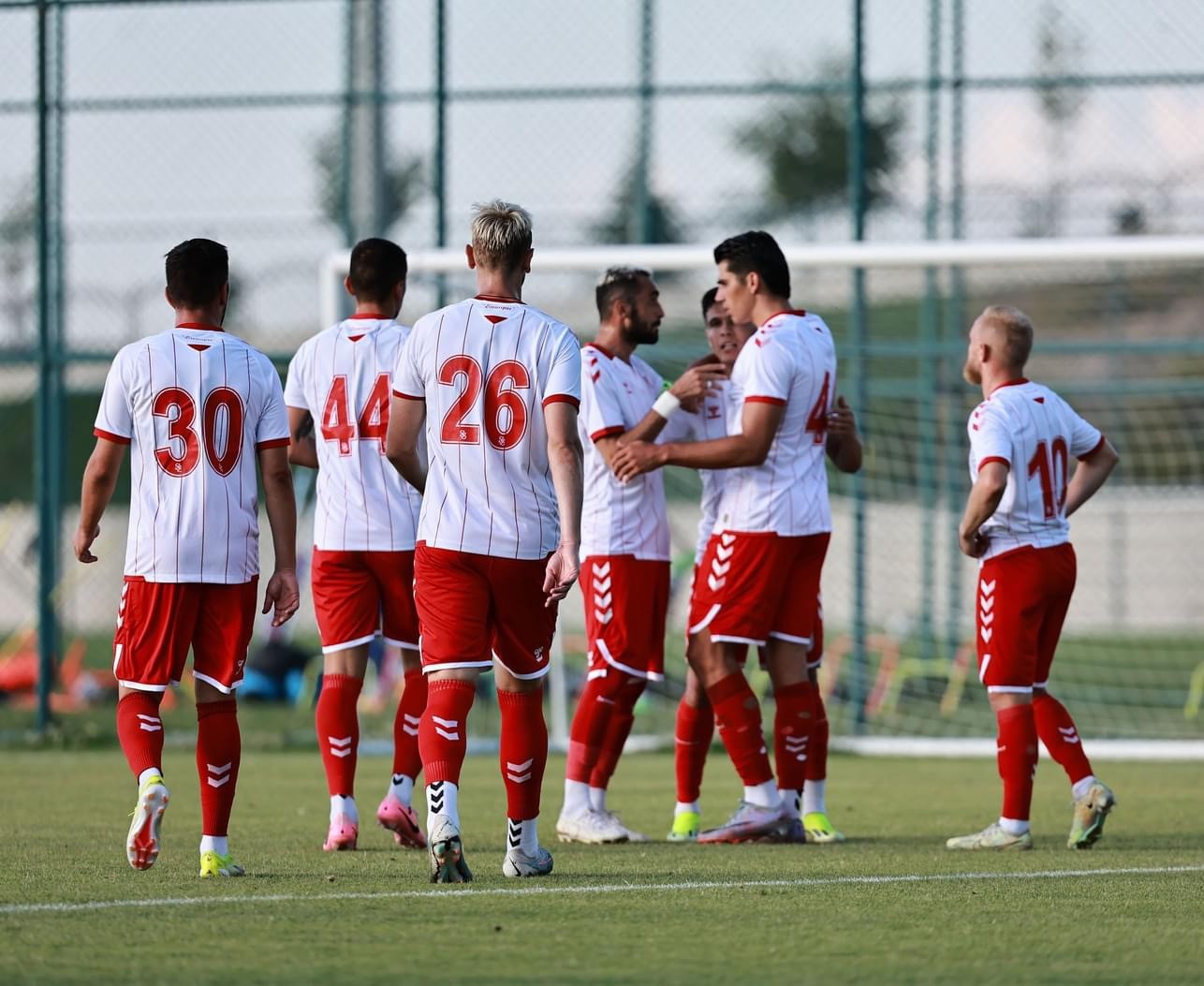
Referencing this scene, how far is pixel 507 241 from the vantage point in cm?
570

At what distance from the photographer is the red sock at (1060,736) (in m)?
6.90

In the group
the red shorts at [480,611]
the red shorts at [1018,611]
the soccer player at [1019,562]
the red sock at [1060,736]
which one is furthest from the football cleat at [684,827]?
the red shorts at [480,611]

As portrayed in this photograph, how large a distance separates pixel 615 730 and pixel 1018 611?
162cm

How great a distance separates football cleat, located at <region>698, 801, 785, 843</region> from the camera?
6.96 meters

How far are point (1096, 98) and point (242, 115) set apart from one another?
266 inches

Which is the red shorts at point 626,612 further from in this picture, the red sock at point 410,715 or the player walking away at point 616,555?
the red sock at point 410,715

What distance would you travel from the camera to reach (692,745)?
734 centimetres

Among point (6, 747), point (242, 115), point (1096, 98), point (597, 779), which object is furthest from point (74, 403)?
point (597, 779)

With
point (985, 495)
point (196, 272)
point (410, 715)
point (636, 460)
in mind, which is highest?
point (196, 272)

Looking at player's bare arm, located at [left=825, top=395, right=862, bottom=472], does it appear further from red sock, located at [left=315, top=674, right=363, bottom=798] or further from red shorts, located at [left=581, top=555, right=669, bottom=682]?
red sock, located at [left=315, top=674, right=363, bottom=798]

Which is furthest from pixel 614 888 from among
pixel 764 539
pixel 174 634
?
pixel 764 539

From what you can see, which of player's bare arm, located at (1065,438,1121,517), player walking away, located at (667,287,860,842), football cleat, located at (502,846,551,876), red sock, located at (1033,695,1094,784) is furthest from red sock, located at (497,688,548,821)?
player's bare arm, located at (1065,438,1121,517)

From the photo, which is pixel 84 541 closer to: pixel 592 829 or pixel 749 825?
pixel 592 829

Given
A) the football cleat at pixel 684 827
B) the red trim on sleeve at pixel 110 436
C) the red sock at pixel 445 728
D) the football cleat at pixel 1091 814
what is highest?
the red trim on sleeve at pixel 110 436
